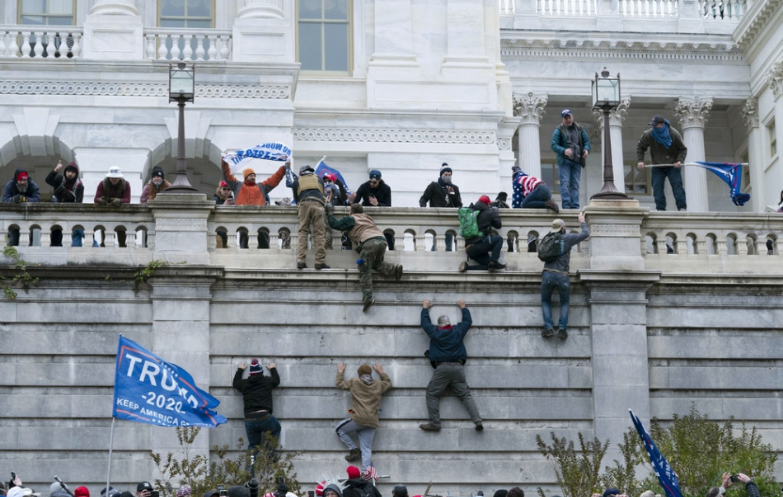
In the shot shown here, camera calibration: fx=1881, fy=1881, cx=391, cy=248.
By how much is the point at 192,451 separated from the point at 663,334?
889 cm

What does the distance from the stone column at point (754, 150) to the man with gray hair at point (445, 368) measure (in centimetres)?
3217

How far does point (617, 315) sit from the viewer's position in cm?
3441

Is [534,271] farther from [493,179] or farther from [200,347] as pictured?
[493,179]

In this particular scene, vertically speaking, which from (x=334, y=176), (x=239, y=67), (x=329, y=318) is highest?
(x=239, y=67)

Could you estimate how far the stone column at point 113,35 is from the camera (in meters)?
43.8

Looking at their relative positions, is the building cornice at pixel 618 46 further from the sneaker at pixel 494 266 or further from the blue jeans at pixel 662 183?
the sneaker at pixel 494 266

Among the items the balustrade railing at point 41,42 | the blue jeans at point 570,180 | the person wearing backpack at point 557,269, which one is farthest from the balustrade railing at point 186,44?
the person wearing backpack at point 557,269

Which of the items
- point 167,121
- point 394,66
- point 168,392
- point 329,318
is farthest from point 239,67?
point 168,392

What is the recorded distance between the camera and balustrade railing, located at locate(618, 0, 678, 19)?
2566 inches

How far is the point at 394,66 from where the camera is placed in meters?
47.1

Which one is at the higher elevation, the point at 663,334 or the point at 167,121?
the point at 167,121

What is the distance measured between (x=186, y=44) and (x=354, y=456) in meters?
14.4

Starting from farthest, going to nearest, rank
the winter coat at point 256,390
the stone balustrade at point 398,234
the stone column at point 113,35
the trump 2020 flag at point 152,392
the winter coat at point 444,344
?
the stone column at point 113,35, the stone balustrade at point 398,234, the winter coat at point 444,344, the winter coat at point 256,390, the trump 2020 flag at point 152,392

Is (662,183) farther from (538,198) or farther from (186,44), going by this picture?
(186,44)
